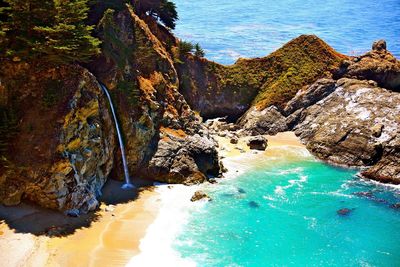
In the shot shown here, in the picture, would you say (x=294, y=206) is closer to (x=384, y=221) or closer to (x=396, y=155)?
(x=384, y=221)

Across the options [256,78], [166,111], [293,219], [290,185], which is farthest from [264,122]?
[293,219]

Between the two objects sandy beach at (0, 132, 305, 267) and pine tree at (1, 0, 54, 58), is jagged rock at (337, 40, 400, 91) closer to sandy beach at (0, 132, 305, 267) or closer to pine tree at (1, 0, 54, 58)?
sandy beach at (0, 132, 305, 267)

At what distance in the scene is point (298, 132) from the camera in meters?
60.8

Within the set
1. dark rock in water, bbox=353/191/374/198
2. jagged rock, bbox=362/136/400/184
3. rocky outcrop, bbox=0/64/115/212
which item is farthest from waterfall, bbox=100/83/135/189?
jagged rock, bbox=362/136/400/184

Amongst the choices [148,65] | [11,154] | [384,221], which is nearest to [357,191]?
[384,221]

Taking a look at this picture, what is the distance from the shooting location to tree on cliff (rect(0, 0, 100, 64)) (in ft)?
114

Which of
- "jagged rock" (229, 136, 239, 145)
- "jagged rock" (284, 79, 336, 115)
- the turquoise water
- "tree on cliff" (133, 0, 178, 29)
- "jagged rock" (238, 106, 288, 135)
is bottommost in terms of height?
the turquoise water

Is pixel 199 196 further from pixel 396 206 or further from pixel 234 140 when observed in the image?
pixel 396 206

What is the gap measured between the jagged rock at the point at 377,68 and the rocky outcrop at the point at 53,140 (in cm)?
4005

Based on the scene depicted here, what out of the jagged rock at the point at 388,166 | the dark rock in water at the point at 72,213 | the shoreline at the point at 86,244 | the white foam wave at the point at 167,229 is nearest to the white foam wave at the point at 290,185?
the jagged rock at the point at 388,166

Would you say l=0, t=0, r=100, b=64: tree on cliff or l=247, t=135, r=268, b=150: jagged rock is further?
l=247, t=135, r=268, b=150: jagged rock

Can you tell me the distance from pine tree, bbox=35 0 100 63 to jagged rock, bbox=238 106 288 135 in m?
29.8

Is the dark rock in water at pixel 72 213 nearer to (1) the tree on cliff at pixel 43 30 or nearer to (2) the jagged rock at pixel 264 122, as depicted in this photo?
(1) the tree on cliff at pixel 43 30

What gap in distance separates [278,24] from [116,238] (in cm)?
11644
